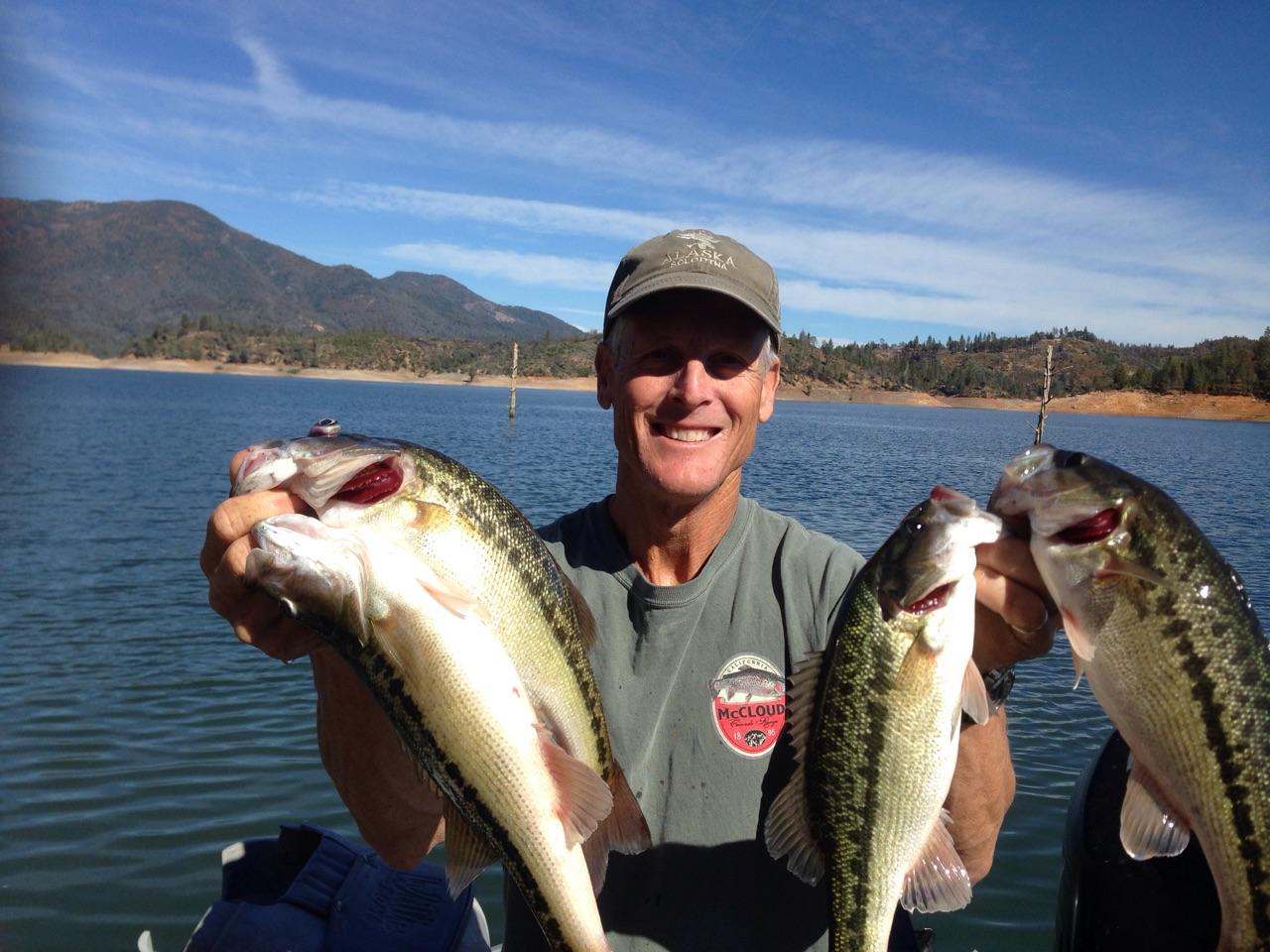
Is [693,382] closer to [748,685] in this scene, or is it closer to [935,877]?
[748,685]

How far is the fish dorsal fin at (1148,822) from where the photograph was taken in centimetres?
278

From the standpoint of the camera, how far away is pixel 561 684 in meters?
2.87

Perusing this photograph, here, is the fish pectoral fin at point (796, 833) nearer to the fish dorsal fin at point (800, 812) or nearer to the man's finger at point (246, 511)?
the fish dorsal fin at point (800, 812)

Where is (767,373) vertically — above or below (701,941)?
above

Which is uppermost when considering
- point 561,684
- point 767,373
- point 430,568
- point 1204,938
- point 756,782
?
point 767,373

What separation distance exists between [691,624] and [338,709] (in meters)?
1.39

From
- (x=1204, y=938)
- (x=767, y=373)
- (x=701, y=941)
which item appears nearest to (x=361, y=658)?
(x=701, y=941)

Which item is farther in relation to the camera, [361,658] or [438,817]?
[438,817]

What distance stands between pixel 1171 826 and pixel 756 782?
138 cm

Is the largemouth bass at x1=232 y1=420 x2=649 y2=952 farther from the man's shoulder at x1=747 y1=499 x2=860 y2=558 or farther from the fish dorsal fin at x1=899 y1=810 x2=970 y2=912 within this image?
the man's shoulder at x1=747 y1=499 x2=860 y2=558

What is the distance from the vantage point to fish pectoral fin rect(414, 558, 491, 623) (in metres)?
2.66

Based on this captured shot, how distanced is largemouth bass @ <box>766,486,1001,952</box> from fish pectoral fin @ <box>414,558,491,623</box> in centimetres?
113

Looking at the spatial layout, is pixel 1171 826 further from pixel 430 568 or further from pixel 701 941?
pixel 430 568

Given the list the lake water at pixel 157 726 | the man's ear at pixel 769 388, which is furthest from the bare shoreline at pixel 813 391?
the man's ear at pixel 769 388
